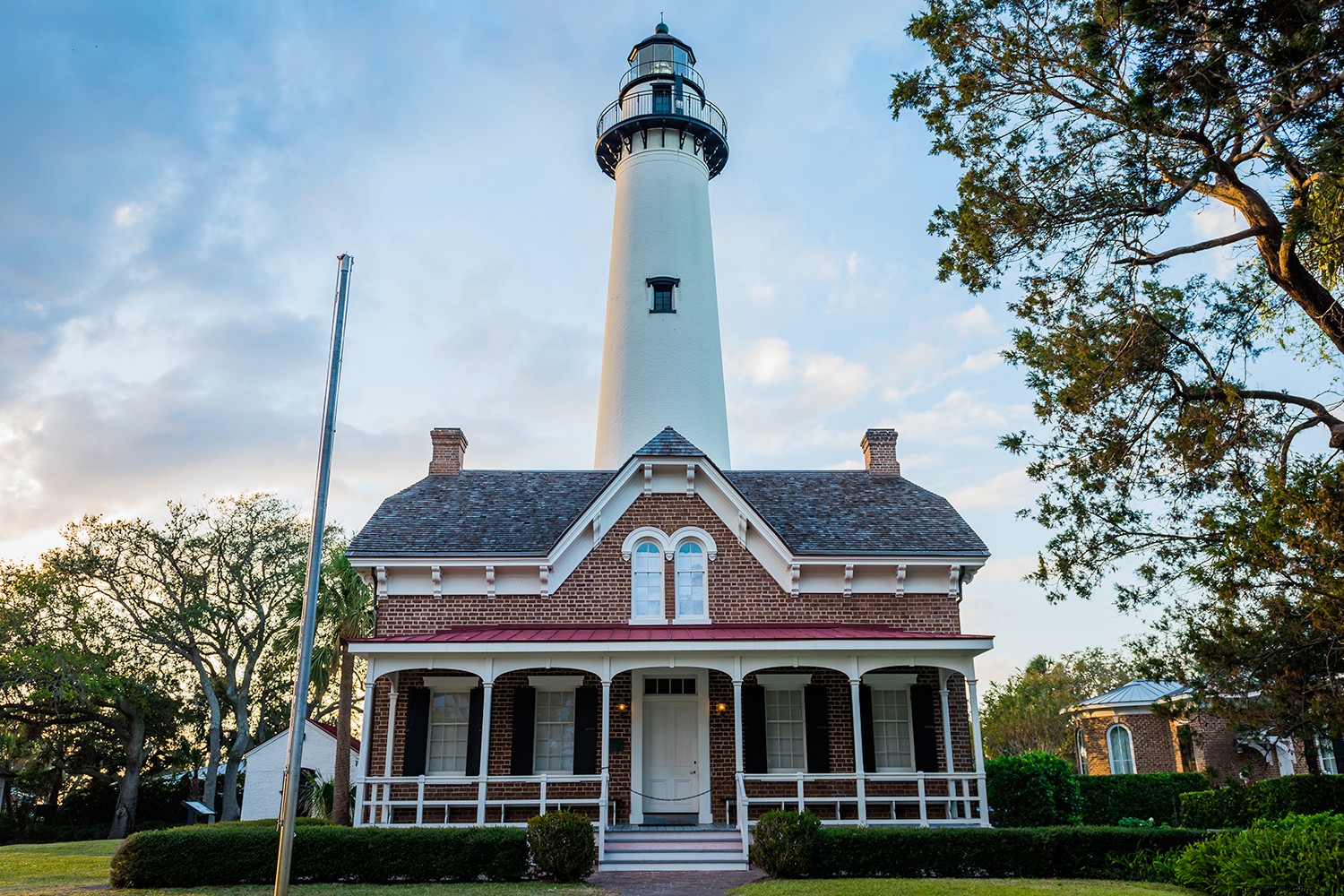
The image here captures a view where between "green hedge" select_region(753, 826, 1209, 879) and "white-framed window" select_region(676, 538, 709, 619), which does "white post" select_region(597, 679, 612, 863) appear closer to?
"green hedge" select_region(753, 826, 1209, 879)

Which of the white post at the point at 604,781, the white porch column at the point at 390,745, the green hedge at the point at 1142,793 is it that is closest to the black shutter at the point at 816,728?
the white post at the point at 604,781

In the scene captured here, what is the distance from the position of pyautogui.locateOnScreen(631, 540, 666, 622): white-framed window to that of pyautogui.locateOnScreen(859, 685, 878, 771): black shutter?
399 centimetres

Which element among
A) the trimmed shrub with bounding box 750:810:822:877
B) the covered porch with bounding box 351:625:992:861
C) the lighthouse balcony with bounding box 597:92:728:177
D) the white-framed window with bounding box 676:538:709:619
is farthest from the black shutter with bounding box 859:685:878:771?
the lighthouse balcony with bounding box 597:92:728:177

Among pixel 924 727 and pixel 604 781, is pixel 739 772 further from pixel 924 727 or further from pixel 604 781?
pixel 924 727

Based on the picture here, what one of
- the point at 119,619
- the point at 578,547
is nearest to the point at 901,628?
the point at 578,547

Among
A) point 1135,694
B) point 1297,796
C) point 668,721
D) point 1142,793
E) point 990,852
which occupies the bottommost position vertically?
point 990,852

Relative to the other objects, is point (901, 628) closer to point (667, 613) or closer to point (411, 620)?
point (667, 613)

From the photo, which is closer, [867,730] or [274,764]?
[867,730]

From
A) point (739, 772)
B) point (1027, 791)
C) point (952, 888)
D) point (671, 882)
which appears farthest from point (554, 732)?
point (1027, 791)

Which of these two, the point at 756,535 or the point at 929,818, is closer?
the point at 929,818

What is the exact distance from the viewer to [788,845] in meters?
12.9

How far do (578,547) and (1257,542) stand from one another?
11.8m

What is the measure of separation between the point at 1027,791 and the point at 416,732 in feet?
36.8

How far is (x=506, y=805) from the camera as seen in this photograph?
1672cm
